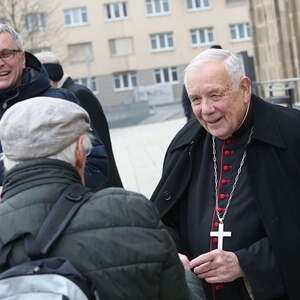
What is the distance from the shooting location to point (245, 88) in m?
3.22

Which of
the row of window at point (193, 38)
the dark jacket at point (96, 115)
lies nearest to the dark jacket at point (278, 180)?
the dark jacket at point (96, 115)

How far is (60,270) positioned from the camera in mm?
2168

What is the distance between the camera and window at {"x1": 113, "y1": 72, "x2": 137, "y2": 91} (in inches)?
2175

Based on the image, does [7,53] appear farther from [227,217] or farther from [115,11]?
[115,11]

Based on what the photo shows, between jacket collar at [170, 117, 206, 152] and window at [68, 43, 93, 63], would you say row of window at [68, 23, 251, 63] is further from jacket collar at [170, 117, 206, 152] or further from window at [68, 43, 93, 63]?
jacket collar at [170, 117, 206, 152]

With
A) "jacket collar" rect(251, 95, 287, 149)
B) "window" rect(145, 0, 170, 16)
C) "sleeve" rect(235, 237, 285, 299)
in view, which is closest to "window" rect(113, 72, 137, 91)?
"window" rect(145, 0, 170, 16)

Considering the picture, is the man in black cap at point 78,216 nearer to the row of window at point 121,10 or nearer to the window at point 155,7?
the row of window at point 121,10

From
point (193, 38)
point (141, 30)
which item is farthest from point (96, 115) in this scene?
point (193, 38)

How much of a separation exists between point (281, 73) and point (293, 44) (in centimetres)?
93

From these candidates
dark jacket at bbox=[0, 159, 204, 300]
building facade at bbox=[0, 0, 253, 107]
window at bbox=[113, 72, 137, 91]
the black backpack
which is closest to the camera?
the black backpack

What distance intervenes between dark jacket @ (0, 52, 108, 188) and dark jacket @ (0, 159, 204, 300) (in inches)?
51.2

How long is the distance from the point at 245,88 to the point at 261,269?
80 centimetres

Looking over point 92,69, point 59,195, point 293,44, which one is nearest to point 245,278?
point 59,195

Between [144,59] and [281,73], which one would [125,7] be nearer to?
[144,59]
